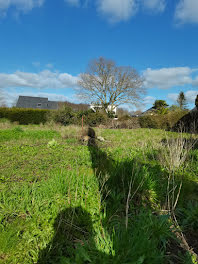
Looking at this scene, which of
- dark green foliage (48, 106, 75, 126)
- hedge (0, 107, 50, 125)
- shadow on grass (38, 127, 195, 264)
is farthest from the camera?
hedge (0, 107, 50, 125)

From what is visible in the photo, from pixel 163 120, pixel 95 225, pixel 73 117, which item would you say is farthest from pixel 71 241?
pixel 163 120

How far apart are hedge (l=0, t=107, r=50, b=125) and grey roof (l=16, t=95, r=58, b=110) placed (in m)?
19.0

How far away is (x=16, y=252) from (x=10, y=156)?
3.52m

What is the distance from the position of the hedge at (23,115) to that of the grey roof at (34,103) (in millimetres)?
19014

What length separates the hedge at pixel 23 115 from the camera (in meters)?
18.0

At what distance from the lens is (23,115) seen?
60.0ft

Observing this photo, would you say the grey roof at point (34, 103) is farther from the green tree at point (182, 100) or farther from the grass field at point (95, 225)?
the grass field at point (95, 225)

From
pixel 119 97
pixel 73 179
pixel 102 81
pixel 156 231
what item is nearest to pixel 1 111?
pixel 102 81

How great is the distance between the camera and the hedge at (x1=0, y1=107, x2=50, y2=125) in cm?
1795

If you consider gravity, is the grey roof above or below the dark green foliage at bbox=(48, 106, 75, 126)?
above

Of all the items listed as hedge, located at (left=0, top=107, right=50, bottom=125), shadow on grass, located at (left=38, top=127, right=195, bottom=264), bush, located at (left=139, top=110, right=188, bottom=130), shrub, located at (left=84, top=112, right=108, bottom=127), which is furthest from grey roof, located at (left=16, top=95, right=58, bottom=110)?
shadow on grass, located at (left=38, top=127, right=195, bottom=264)

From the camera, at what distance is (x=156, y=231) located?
1.60 meters

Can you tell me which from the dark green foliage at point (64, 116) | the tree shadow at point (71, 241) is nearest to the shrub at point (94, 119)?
the dark green foliage at point (64, 116)

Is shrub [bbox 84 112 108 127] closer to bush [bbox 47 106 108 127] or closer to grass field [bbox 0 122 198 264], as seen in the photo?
bush [bbox 47 106 108 127]
